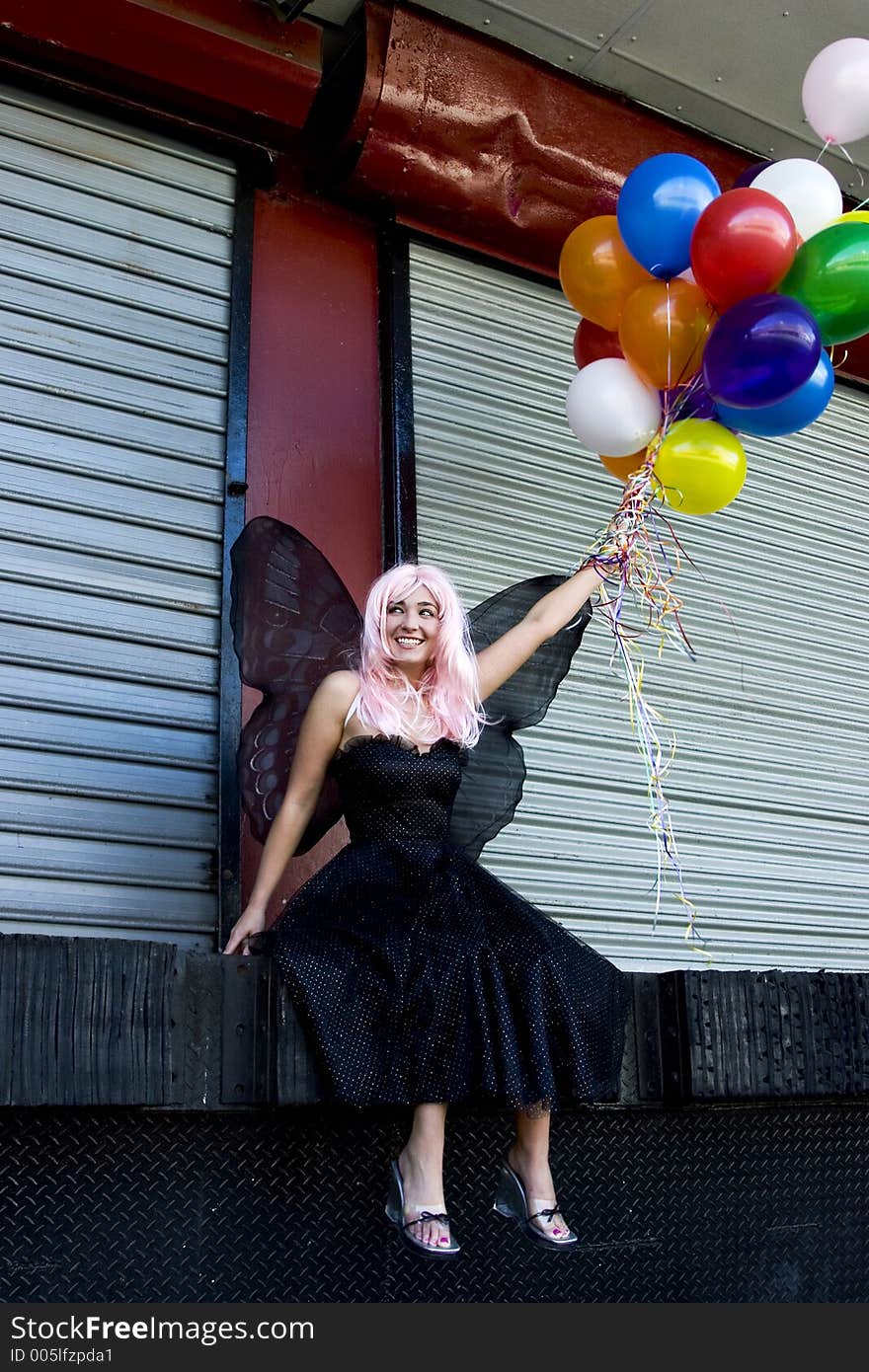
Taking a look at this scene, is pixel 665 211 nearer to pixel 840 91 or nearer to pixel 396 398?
pixel 840 91

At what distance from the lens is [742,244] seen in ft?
9.53

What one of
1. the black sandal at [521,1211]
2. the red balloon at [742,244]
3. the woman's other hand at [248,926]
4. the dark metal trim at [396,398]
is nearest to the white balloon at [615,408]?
the red balloon at [742,244]

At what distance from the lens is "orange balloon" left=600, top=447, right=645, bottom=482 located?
3368 millimetres

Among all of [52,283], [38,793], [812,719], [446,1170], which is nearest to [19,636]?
[38,793]

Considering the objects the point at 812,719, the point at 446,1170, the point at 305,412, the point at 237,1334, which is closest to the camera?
the point at 237,1334

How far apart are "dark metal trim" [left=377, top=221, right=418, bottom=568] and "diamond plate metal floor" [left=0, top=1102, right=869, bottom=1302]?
1824 millimetres

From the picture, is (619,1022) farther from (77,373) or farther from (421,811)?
(77,373)

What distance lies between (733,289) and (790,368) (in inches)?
9.5

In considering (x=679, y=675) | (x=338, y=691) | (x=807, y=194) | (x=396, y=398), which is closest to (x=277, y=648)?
(x=338, y=691)

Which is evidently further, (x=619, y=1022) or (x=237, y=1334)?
(x=619, y=1022)

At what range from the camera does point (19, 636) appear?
3.49 m

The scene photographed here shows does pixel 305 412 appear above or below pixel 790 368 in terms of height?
above

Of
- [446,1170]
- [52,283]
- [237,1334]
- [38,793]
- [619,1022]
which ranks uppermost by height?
[52,283]

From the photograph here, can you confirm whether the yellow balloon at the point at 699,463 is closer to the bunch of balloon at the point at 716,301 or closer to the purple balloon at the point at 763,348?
the bunch of balloon at the point at 716,301
